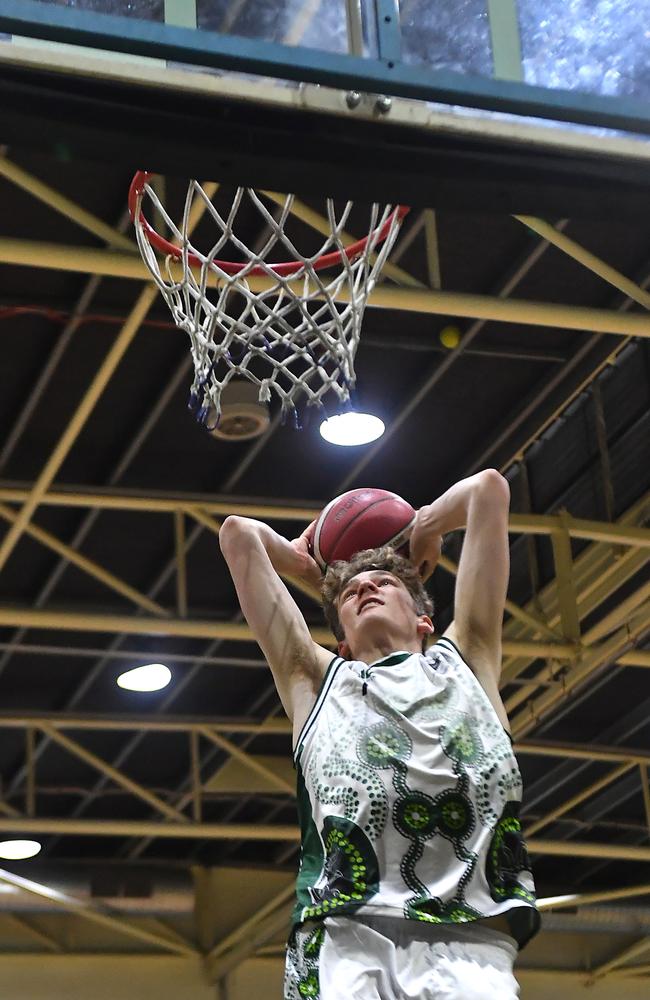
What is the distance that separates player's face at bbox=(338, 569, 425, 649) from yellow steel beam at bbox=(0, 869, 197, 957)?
42.3 feet

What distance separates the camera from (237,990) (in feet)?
62.7

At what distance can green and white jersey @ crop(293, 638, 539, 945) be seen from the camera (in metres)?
4.07

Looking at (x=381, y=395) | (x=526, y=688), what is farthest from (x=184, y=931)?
(x=381, y=395)

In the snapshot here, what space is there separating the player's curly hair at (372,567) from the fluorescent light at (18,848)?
12.9 m

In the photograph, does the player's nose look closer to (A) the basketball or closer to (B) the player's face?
(B) the player's face

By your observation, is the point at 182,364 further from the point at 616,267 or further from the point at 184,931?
the point at 184,931

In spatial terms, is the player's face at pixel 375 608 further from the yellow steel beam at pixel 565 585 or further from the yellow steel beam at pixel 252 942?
the yellow steel beam at pixel 252 942

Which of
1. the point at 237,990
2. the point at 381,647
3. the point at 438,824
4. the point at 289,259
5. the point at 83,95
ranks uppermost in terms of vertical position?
the point at 289,259

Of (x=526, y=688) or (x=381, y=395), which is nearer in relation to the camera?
(x=381, y=395)

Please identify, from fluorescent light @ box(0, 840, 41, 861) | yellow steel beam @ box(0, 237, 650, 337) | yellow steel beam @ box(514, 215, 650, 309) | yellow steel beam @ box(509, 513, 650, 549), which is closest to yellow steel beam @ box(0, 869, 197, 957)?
fluorescent light @ box(0, 840, 41, 861)

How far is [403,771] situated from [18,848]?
1360 centimetres

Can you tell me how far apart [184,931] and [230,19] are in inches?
623

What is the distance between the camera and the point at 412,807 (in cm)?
416

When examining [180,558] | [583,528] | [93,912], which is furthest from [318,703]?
[93,912]
